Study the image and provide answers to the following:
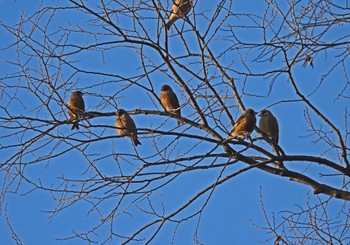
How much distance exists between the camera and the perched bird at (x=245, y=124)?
5891mm

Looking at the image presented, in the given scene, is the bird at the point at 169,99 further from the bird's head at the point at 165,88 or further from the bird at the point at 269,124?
the bird at the point at 269,124

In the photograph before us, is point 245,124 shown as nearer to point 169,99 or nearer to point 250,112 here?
point 250,112

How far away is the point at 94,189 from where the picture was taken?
16.4ft

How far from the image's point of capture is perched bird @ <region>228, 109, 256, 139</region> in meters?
5.89

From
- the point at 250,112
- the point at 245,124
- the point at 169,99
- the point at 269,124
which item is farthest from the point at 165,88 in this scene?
the point at 245,124

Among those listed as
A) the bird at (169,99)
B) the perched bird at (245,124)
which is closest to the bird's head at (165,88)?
the bird at (169,99)

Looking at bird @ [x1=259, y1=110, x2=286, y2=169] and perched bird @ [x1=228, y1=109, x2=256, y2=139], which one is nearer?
perched bird @ [x1=228, y1=109, x2=256, y2=139]

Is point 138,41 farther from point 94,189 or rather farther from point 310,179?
point 310,179

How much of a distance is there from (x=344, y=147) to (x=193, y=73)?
4.25ft

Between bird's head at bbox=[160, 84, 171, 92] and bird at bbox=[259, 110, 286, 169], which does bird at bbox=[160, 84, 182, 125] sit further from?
bird at bbox=[259, 110, 286, 169]

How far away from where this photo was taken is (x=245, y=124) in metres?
6.29

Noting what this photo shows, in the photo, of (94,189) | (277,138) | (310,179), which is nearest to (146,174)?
(94,189)

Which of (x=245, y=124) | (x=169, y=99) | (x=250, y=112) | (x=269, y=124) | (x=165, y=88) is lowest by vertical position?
(x=245, y=124)

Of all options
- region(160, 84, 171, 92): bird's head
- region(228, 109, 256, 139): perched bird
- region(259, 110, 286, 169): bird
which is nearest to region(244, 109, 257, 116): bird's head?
region(228, 109, 256, 139): perched bird
